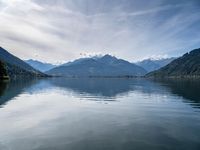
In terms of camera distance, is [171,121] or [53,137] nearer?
[53,137]

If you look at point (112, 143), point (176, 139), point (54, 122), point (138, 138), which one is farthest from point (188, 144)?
point (54, 122)

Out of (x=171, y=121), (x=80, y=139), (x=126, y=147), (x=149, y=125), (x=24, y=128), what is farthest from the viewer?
(x=171, y=121)

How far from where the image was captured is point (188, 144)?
27.9m

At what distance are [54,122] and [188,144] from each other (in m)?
23.1

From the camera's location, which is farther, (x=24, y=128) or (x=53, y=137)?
(x=24, y=128)

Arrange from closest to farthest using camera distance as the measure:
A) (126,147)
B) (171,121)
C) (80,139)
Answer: (126,147) → (80,139) → (171,121)

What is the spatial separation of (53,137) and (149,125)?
16.6m

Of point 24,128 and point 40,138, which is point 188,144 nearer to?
point 40,138

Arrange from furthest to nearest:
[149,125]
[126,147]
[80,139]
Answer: [149,125] < [80,139] < [126,147]

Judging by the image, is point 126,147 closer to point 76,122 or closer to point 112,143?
point 112,143

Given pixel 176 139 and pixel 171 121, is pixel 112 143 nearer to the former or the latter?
pixel 176 139

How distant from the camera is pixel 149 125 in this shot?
128 ft

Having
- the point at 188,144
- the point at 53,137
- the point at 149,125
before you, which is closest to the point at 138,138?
the point at 188,144

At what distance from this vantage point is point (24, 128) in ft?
119
